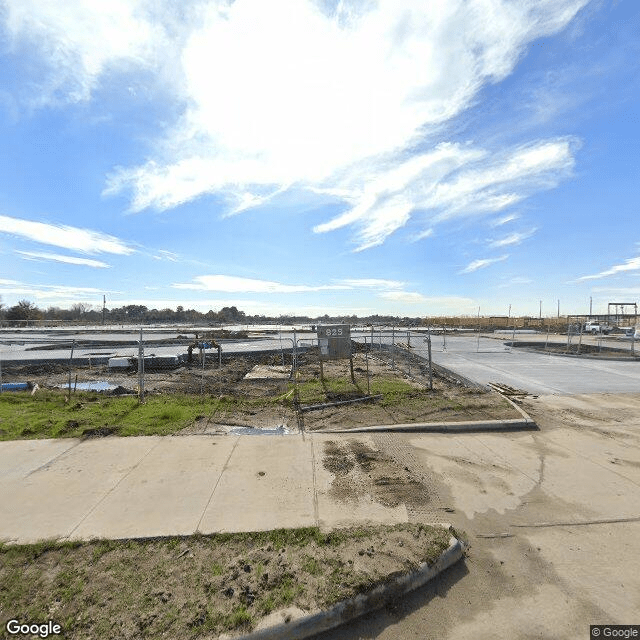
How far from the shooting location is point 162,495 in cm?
459

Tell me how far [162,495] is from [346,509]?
2.29 metres

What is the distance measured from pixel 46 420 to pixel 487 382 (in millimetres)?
12668

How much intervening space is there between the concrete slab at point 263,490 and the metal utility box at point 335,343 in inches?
233

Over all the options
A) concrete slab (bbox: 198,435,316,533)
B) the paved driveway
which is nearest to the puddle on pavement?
concrete slab (bbox: 198,435,316,533)

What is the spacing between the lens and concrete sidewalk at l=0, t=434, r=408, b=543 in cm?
394

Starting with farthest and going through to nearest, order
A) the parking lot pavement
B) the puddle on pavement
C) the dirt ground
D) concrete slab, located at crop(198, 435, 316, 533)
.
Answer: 1. the parking lot pavement
2. the dirt ground
3. the puddle on pavement
4. concrete slab, located at crop(198, 435, 316, 533)

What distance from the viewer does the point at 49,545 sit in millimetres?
3516

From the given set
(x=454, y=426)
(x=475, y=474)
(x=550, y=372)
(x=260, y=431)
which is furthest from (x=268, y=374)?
(x=550, y=372)

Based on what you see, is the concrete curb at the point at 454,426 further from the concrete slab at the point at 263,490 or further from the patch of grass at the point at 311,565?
the patch of grass at the point at 311,565

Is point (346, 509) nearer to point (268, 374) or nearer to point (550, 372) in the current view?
point (268, 374)

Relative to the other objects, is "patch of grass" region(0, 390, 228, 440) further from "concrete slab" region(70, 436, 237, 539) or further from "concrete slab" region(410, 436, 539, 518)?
"concrete slab" region(410, 436, 539, 518)

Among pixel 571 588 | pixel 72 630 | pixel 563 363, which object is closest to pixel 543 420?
pixel 571 588

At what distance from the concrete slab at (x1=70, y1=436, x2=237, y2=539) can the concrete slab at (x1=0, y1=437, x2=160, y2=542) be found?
0.17 m

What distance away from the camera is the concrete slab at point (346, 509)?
401 centimetres
